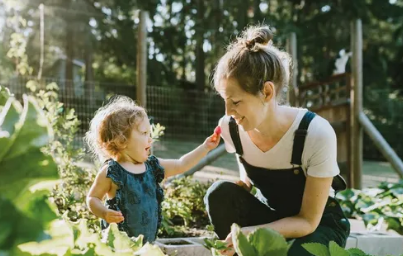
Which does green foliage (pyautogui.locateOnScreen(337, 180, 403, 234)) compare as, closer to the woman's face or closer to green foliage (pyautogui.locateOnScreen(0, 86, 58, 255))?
the woman's face

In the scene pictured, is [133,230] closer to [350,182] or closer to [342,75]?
[350,182]

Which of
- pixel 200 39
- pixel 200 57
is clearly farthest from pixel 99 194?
pixel 200 57

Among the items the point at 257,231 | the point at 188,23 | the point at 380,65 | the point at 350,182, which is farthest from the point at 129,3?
the point at 257,231

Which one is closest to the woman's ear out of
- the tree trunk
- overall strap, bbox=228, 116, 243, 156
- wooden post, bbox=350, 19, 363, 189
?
overall strap, bbox=228, 116, 243, 156

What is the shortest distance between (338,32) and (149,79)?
24.4 feet

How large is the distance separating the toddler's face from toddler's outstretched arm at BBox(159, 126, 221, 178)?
8.5 inches

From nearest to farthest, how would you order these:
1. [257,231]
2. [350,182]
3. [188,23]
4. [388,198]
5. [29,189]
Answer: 1. [29,189]
2. [257,231]
3. [388,198]
4. [350,182]
5. [188,23]

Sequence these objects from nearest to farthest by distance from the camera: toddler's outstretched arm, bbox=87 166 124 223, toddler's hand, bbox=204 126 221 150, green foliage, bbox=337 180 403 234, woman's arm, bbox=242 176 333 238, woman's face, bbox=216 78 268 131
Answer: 1. woman's arm, bbox=242 176 333 238
2. woman's face, bbox=216 78 268 131
3. toddler's outstretched arm, bbox=87 166 124 223
4. toddler's hand, bbox=204 126 221 150
5. green foliage, bbox=337 180 403 234

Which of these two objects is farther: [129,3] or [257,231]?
[129,3]

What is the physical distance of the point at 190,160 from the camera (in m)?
2.84

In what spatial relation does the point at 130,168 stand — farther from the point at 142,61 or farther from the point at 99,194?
the point at 142,61

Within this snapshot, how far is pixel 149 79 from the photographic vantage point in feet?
59.3

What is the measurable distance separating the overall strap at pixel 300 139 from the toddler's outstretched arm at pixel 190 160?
48 cm

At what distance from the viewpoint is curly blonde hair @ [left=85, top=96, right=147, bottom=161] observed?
8.81ft
